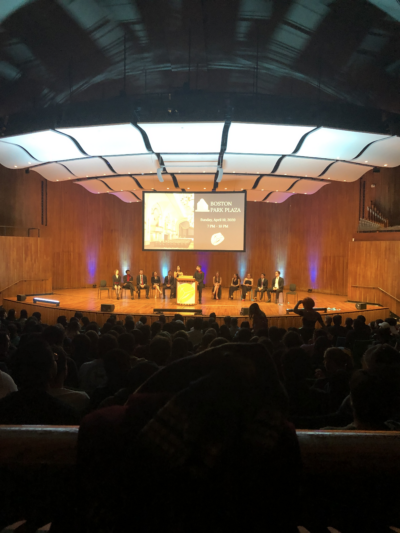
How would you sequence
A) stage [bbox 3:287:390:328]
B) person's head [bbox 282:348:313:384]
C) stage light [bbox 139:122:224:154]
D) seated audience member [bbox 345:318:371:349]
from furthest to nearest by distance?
stage [bbox 3:287:390:328], stage light [bbox 139:122:224:154], seated audience member [bbox 345:318:371:349], person's head [bbox 282:348:313:384]

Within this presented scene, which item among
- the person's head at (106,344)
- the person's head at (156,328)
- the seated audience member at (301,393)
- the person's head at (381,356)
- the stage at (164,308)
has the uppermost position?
the person's head at (381,356)

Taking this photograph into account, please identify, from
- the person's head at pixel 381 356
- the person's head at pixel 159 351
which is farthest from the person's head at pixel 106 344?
the person's head at pixel 381 356

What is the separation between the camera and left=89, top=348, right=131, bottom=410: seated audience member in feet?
7.10

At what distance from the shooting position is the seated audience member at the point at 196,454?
2.12 feet

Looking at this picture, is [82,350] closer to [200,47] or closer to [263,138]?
[263,138]

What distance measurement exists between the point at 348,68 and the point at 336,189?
6307 mm

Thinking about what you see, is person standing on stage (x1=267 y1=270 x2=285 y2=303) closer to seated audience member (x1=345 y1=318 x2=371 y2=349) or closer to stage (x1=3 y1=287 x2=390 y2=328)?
stage (x1=3 y1=287 x2=390 y2=328)

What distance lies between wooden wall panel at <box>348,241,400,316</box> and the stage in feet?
1.15

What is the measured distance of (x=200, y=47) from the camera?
8.55m

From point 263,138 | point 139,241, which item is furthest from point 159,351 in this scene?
point 139,241

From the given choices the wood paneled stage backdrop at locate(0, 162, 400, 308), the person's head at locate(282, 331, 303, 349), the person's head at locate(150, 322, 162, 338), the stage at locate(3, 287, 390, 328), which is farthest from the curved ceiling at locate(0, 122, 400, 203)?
the person's head at locate(282, 331, 303, 349)

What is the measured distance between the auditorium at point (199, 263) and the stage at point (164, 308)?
0.30ft

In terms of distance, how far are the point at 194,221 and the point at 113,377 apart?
35.2 ft

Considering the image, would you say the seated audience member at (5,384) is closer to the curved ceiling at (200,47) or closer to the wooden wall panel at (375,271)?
the curved ceiling at (200,47)
